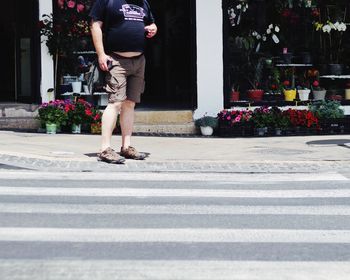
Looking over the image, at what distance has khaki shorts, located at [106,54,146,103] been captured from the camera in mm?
11023

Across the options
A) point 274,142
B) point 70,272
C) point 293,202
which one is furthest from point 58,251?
point 274,142

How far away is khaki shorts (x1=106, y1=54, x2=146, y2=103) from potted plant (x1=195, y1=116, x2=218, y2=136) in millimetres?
4578

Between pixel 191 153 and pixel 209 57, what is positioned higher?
pixel 209 57

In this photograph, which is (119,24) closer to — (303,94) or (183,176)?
(183,176)

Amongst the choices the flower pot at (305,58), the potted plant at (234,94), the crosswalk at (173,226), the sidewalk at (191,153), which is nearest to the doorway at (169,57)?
the potted plant at (234,94)

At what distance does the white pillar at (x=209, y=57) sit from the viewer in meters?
16.3

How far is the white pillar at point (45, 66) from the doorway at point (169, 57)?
2.15 meters

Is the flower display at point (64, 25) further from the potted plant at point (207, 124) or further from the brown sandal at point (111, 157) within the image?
the brown sandal at point (111, 157)

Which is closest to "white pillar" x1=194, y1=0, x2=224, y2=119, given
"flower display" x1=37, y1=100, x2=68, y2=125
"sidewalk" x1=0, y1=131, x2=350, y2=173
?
"sidewalk" x1=0, y1=131, x2=350, y2=173

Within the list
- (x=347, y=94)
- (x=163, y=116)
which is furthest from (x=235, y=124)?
(x=347, y=94)

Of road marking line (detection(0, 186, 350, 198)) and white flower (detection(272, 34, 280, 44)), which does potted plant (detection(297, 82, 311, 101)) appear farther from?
road marking line (detection(0, 186, 350, 198))

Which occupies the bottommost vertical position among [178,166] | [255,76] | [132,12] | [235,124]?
[178,166]

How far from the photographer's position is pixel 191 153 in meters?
12.5

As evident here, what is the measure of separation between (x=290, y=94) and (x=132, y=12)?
6438mm
